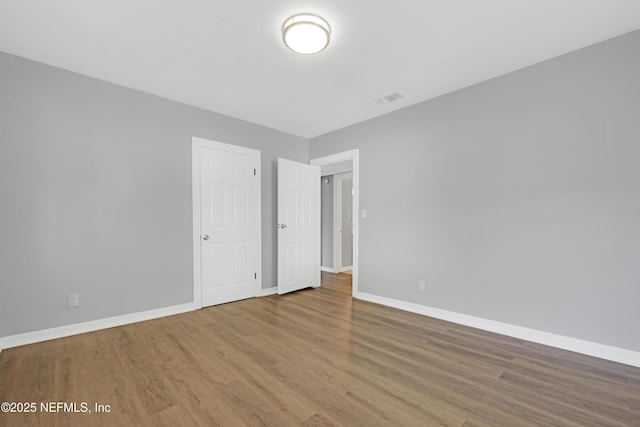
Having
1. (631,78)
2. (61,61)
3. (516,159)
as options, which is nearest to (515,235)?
(516,159)

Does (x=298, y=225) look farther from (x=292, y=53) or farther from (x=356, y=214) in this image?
(x=292, y=53)

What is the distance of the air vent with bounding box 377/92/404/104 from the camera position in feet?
10.4

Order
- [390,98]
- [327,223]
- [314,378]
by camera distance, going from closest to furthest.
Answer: [314,378] → [390,98] → [327,223]

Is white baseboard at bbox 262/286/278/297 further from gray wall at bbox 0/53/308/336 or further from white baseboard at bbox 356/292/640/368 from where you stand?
white baseboard at bbox 356/292/640/368

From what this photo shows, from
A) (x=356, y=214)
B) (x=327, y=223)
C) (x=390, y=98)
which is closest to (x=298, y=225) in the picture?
(x=356, y=214)

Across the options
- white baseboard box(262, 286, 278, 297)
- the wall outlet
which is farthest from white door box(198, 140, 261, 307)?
the wall outlet

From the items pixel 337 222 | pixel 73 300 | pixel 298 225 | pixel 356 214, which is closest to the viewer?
pixel 73 300

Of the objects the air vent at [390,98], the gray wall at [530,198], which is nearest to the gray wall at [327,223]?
the gray wall at [530,198]

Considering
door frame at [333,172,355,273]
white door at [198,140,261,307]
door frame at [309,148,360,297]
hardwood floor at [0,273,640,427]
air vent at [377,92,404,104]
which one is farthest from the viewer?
door frame at [333,172,355,273]

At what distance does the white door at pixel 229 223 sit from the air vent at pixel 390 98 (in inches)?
77.2

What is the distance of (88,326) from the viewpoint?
2680mm

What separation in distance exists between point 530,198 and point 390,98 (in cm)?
185

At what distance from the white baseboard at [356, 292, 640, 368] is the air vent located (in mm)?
2568

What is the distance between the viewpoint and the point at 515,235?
2635 mm
